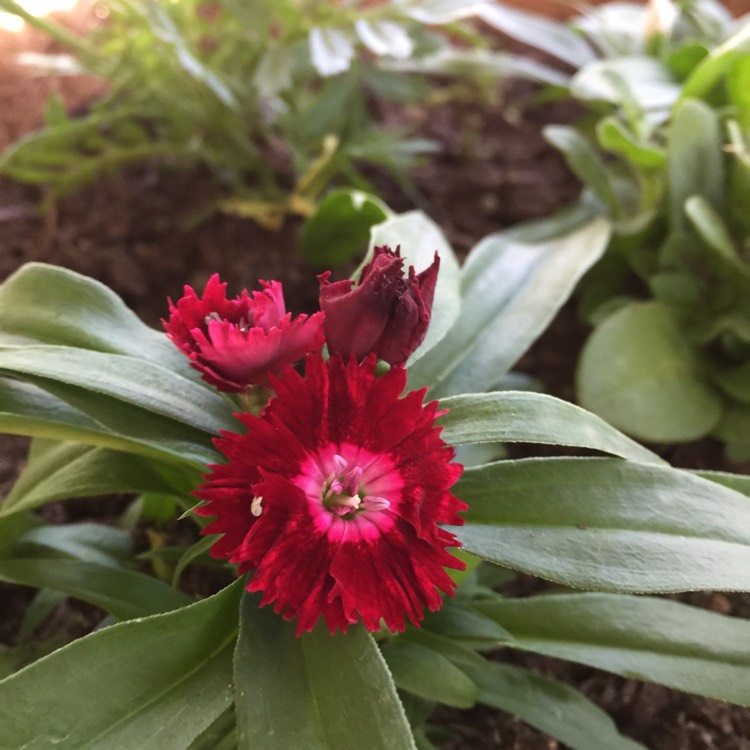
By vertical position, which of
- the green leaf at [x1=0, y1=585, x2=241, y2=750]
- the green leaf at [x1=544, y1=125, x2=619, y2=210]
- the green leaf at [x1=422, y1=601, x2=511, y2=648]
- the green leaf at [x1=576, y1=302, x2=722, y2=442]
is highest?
the green leaf at [x1=0, y1=585, x2=241, y2=750]

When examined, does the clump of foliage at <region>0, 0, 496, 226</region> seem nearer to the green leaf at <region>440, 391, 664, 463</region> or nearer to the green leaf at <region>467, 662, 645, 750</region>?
the green leaf at <region>440, 391, 664, 463</region>

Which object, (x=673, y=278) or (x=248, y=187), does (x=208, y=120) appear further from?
(x=673, y=278)

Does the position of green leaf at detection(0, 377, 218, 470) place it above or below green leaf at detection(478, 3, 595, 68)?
above

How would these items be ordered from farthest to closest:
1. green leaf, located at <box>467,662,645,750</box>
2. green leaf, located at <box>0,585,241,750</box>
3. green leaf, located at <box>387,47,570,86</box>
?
green leaf, located at <box>387,47,570,86</box>, green leaf, located at <box>467,662,645,750</box>, green leaf, located at <box>0,585,241,750</box>

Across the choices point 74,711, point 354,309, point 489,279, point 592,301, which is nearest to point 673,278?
point 592,301

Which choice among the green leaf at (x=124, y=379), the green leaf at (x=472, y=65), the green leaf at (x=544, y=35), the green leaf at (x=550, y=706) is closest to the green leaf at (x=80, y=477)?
the green leaf at (x=124, y=379)

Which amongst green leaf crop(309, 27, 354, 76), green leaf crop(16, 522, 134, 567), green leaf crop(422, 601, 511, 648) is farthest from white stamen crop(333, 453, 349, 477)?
green leaf crop(309, 27, 354, 76)
